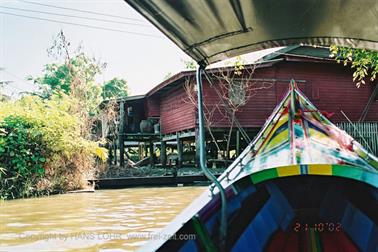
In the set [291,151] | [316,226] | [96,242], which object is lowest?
[96,242]

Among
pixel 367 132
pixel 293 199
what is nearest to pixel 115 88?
pixel 367 132

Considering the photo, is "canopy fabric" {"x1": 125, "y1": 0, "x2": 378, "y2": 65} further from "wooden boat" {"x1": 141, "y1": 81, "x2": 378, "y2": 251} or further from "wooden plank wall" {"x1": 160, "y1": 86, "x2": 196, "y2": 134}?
"wooden plank wall" {"x1": 160, "y1": 86, "x2": 196, "y2": 134}

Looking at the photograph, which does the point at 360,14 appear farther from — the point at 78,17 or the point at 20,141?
the point at 78,17

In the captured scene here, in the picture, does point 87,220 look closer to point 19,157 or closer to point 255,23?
point 255,23

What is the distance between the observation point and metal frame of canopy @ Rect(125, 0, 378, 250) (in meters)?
2.18

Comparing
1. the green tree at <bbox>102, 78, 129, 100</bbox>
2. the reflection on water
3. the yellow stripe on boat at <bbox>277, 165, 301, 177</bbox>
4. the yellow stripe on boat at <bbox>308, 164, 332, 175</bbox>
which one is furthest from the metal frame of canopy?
the green tree at <bbox>102, 78, 129, 100</bbox>

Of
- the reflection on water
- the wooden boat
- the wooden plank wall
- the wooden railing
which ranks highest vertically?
the wooden plank wall

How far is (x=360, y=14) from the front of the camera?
246cm

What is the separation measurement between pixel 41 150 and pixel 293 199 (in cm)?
895

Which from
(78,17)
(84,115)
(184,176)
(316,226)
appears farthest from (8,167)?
(78,17)

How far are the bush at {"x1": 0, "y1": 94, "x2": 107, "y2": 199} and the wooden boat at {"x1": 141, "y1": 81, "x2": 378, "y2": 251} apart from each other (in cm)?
842

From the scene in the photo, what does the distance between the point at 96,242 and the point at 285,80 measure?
38.1 feet

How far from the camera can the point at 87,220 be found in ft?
20.2

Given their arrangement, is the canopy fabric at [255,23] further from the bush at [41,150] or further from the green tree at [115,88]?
the green tree at [115,88]
